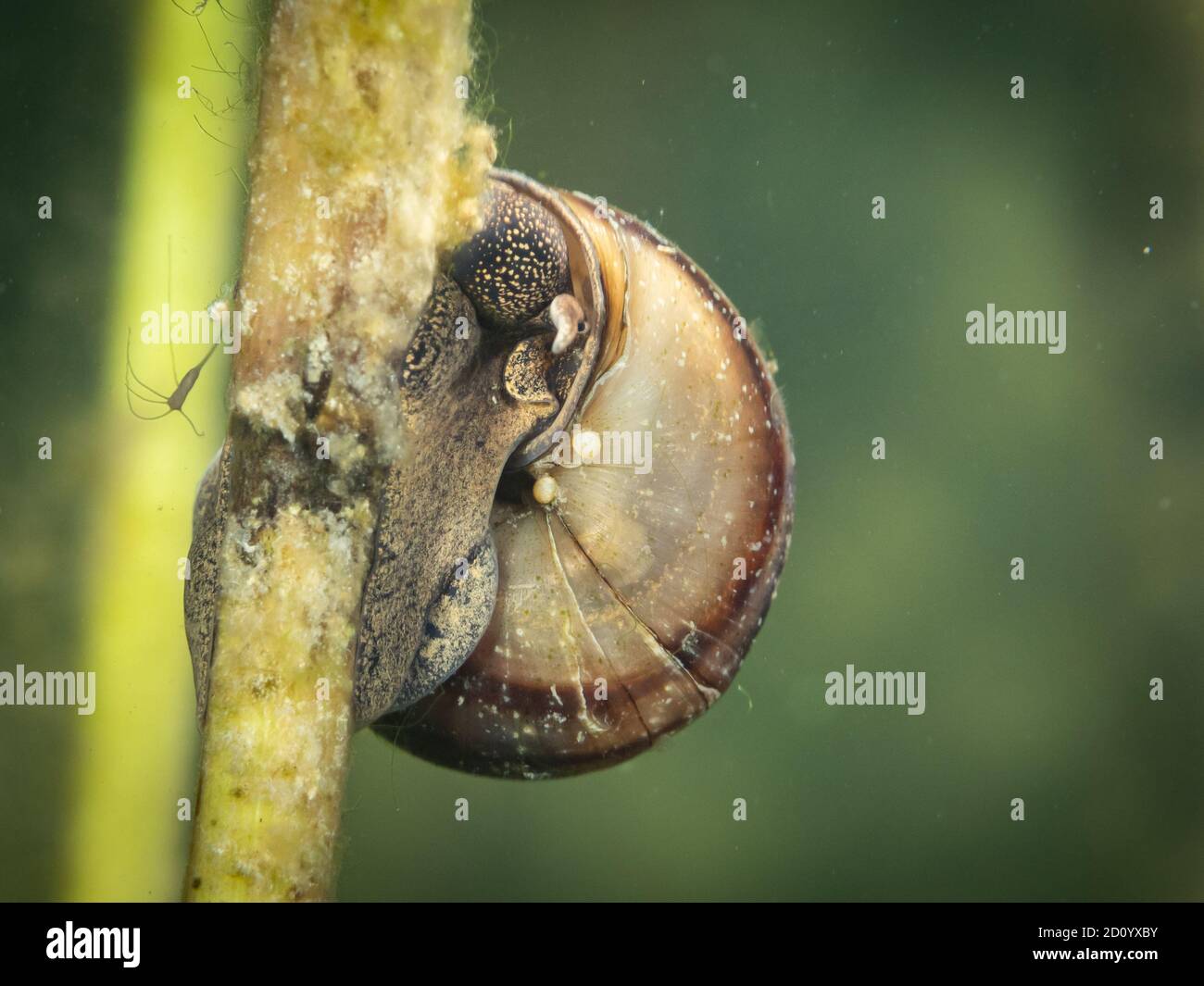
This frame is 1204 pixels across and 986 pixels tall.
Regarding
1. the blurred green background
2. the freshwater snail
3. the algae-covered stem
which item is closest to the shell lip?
the freshwater snail

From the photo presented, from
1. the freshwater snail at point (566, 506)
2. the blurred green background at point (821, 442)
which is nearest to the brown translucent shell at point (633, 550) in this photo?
the freshwater snail at point (566, 506)

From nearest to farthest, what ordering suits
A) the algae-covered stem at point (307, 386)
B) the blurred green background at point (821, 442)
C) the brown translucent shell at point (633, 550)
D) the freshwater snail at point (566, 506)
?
the algae-covered stem at point (307, 386) → the freshwater snail at point (566, 506) → the brown translucent shell at point (633, 550) → the blurred green background at point (821, 442)

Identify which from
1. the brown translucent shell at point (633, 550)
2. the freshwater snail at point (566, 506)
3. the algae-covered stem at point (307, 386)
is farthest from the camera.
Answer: the brown translucent shell at point (633, 550)

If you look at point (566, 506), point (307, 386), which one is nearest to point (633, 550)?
point (566, 506)

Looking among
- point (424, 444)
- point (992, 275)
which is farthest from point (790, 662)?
point (424, 444)

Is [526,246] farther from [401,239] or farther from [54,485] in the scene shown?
[54,485]

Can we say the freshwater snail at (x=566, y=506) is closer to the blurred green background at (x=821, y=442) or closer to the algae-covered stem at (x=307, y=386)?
the algae-covered stem at (x=307, y=386)

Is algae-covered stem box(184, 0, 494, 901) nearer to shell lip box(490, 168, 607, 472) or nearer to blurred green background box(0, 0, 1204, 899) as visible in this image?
shell lip box(490, 168, 607, 472)
